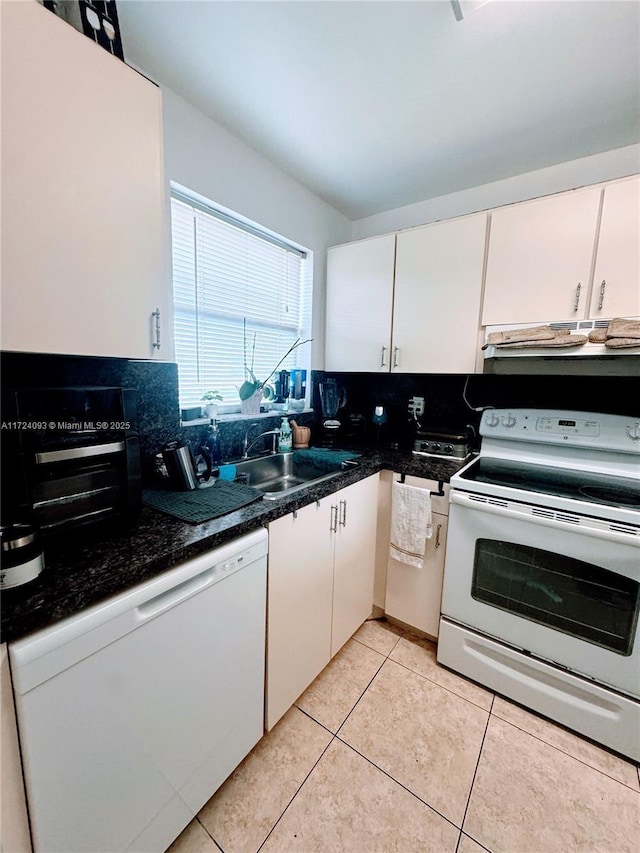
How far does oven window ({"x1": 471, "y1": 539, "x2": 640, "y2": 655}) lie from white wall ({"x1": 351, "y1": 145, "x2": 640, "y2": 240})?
1.89 metres

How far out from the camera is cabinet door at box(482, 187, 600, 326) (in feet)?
4.84

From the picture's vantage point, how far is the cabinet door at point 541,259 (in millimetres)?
1477

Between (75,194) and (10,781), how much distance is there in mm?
1268

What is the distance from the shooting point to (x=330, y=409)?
88.6 inches

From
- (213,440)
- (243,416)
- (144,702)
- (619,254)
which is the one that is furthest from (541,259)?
(144,702)

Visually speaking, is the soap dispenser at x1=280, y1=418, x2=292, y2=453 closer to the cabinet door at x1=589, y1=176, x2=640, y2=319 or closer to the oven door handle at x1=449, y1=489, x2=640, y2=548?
the oven door handle at x1=449, y1=489, x2=640, y2=548

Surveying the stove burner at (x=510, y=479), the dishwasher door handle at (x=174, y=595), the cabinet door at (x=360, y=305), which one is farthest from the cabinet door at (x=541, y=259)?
the dishwasher door handle at (x=174, y=595)

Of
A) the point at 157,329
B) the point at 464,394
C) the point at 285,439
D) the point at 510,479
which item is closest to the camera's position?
the point at 157,329

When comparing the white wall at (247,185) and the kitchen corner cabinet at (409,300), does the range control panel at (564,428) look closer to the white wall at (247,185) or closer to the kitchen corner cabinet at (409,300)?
the kitchen corner cabinet at (409,300)

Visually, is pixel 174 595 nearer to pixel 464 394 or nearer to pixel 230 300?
pixel 230 300

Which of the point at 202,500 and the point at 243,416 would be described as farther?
the point at 243,416

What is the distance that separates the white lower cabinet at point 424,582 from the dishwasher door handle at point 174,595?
1.11 m

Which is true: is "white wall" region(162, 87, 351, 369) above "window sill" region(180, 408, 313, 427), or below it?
above

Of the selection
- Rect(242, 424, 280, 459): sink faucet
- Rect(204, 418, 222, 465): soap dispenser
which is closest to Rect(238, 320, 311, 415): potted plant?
Rect(242, 424, 280, 459): sink faucet
